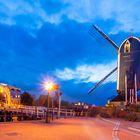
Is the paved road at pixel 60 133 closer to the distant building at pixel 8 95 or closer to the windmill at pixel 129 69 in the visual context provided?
the distant building at pixel 8 95

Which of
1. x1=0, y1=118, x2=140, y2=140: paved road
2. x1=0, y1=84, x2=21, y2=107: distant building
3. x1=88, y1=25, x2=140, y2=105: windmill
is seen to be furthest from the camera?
x1=88, y1=25, x2=140, y2=105: windmill

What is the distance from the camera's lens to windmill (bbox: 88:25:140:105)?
83938mm

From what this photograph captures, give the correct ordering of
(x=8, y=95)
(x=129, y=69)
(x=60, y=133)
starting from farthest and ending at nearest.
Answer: (x=129, y=69) → (x=8, y=95) → (x=60, y=133)

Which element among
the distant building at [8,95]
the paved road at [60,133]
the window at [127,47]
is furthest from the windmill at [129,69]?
the paved road at [60,133]

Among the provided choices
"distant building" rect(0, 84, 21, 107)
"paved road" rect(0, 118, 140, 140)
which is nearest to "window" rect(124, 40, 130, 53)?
"distant building" rect(0, 84, 21, 107)

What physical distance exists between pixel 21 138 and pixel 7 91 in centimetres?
5600

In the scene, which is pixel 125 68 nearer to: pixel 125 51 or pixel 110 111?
pixel 125 51

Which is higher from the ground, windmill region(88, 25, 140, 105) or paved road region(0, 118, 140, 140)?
windmill region(88, 25, 140, 105)

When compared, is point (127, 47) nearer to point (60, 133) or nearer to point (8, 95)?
point (8, 95)

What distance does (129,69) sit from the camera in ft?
277

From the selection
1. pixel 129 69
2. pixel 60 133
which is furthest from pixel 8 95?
pixel 60 133

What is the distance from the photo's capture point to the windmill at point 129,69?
83.9 metres

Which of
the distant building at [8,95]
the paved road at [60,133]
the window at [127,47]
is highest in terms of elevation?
the window at [127,47]

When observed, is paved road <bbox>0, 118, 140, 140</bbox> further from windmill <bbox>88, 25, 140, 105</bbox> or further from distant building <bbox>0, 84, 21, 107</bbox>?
windmill <bbox>88, 25, 140, 105</bbox>
